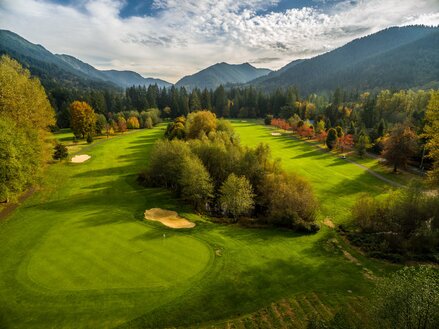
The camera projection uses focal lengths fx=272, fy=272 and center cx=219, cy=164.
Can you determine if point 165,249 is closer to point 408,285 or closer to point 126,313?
point 126,313

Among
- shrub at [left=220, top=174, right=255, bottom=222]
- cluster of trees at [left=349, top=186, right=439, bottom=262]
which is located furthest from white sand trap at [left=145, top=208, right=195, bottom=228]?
cluster of trees at [left=349, top=186, right=439, bottom=262]

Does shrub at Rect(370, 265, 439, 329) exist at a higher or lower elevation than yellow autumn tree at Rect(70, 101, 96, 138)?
lower

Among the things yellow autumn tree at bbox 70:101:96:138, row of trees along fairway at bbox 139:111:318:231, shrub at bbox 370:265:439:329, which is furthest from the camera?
yellow autumn tree at bbox 70:101:96:138

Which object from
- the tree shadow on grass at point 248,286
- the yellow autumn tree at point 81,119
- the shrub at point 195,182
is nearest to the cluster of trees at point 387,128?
the tree shadow on grass at point 248,286

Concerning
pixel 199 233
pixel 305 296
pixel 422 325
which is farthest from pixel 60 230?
pixel 422 325

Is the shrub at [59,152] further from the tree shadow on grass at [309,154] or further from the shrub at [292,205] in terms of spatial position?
the tree shadow on grass at [309,154]

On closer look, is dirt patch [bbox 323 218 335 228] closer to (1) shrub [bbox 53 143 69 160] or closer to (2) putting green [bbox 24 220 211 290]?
(2) putting green [bbox 24 220 211 290]

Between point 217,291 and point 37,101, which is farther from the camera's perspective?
point 37,101
